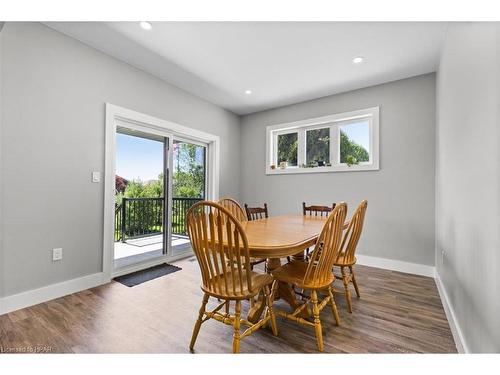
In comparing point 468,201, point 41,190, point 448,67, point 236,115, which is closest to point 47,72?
point 41,190

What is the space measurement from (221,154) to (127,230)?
198 cm

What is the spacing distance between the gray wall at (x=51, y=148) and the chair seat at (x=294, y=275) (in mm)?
2087

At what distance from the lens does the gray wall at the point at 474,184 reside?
105cm

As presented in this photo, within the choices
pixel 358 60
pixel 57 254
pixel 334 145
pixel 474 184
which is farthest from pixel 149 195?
pixel 474 184

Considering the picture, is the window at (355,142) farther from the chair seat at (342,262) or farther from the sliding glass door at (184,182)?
the sliding glass door at (184,182)

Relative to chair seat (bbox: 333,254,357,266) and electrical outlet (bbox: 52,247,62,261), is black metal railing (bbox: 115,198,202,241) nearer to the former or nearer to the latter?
electrical outlet (bbox: 52,247,62,261)

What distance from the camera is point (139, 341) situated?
161cm

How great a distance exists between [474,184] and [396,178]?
2.00 m

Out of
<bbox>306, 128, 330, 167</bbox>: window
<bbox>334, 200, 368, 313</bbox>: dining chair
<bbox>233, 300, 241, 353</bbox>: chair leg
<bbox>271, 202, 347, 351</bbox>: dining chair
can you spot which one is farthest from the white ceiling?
<bbox>233, 300, 241, 353</bbox>: chair leg

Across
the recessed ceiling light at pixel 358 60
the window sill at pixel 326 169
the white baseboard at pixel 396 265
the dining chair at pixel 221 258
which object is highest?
the recessed ceiling light at pixel 358 60

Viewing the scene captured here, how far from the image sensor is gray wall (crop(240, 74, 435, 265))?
9.86 ft

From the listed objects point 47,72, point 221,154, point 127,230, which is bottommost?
point 127,230

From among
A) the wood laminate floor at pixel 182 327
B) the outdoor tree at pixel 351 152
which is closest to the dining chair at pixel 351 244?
the wood laminate floor at pixel 182 327

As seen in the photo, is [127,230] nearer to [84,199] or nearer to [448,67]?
[84,199]
